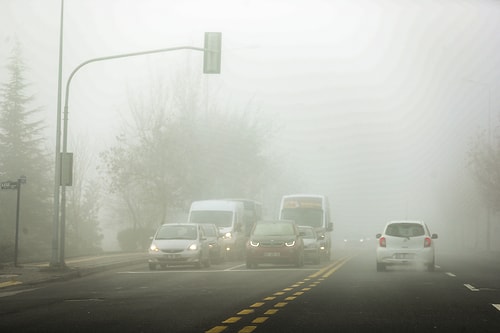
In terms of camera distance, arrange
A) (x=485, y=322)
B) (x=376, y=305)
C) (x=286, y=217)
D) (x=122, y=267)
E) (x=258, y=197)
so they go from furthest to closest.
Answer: (x=258, y=197) < (x=286, y=217) < (x=122, y=267) < (x=376, y=305) < (x=485, y=322)

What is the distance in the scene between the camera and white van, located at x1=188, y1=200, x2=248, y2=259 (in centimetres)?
3997

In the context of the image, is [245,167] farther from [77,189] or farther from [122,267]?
[122,267]

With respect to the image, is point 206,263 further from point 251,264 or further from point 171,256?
point 171,256

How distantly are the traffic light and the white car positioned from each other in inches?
330

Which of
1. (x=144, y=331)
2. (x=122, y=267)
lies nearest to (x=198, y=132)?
(x=122, y=267)

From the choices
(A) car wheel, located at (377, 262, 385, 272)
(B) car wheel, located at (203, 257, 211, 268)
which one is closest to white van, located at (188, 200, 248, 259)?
(B) car wheel, located at (203, 257, 211, 268)

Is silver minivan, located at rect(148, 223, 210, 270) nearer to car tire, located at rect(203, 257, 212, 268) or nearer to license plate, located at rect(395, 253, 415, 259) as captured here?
car tire, located at rect(203, 257, 212, 268)

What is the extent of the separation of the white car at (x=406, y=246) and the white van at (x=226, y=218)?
38.4ft

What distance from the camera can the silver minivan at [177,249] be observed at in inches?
1183

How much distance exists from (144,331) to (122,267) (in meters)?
20.9

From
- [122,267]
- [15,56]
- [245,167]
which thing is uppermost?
[15,56]

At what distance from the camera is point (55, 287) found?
21703mm

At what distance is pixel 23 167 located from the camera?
2142 inches

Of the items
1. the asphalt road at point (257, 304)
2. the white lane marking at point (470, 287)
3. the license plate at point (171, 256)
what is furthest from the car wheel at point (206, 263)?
the white lane marking at point (470, 287)
